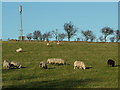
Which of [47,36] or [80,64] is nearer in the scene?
[80,64]

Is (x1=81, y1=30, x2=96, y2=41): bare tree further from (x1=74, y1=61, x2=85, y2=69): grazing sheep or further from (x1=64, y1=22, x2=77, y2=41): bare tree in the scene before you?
(x1=74, y1=61, x2=85, y2=69): grazing sheep

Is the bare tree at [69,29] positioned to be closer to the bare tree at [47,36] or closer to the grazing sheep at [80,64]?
the bare tree at [47,36]

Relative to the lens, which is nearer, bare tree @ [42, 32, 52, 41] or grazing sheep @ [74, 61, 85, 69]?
grazing sheep @ [74, 61, 85, 69]

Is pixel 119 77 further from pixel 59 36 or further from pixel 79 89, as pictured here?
pixel 59 36

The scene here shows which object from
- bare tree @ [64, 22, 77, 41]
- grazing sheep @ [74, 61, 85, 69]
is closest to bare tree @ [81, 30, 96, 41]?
bare tree @ [64, 22, 77, 41]

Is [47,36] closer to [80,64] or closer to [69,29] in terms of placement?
[69,29]

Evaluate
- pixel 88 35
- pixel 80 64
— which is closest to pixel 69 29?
pixel 88 35

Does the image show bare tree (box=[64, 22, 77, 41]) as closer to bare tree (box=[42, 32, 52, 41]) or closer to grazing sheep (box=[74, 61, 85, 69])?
bare tree (box=[42, 32, 52, 41])

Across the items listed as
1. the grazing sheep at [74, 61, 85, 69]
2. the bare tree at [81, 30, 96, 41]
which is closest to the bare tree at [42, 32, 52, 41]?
the bare tree at [81, 30, 96, 41]

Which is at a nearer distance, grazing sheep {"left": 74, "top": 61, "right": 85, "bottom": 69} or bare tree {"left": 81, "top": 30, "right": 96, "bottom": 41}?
grazing sheep {"left": 74, "top": 61, "right": 85, "bottom": 69}

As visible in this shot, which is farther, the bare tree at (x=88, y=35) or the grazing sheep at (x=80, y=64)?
the bare tree at (x=88, y=35)

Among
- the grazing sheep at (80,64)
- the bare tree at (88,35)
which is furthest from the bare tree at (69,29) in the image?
the grazing sheep at (80,64)

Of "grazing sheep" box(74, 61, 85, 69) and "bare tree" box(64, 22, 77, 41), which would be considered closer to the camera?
"grazing sheep" box(74, 61, 85, 69)

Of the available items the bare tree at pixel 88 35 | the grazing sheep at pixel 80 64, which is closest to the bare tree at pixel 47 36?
the bare tree at pixel 88 35
